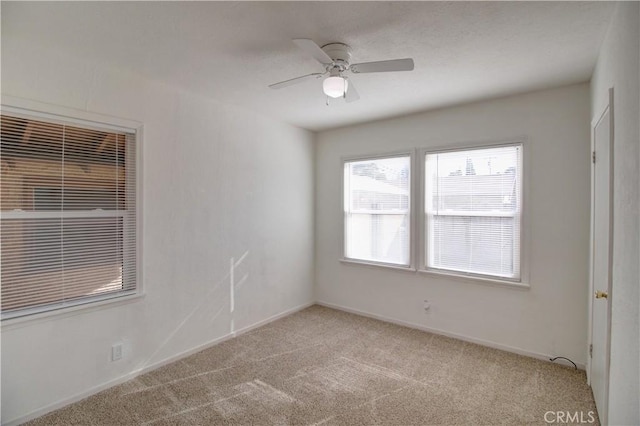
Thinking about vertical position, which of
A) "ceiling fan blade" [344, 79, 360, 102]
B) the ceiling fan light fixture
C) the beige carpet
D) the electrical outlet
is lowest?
the beige carpet

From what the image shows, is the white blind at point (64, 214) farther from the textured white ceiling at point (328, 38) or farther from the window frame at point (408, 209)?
the window frame at point (408, 209)

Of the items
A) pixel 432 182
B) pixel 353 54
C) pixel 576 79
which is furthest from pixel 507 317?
pixel 353 54

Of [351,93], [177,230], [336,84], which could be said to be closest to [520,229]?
[351,93]

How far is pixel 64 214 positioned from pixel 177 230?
35.4 inches

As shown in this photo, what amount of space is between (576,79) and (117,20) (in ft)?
11.7

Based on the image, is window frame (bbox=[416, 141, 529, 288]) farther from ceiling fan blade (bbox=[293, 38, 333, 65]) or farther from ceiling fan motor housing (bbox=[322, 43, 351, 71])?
ceiling fan blade (bbox=[293, 38, 333, 65])

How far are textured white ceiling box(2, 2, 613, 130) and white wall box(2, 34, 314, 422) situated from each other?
250 millimetres

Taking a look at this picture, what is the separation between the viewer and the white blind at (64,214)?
7.02 feet

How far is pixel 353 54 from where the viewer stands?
2324 millimetres

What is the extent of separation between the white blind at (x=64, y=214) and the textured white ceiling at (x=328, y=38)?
2.18ft

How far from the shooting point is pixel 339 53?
87.0 inches

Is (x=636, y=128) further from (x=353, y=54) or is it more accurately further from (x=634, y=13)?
(x=353, y=54)

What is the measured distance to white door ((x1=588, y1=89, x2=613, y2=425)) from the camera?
1.95m

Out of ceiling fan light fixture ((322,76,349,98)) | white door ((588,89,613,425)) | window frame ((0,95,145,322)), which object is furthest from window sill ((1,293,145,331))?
white door ((588,89,613,425))
